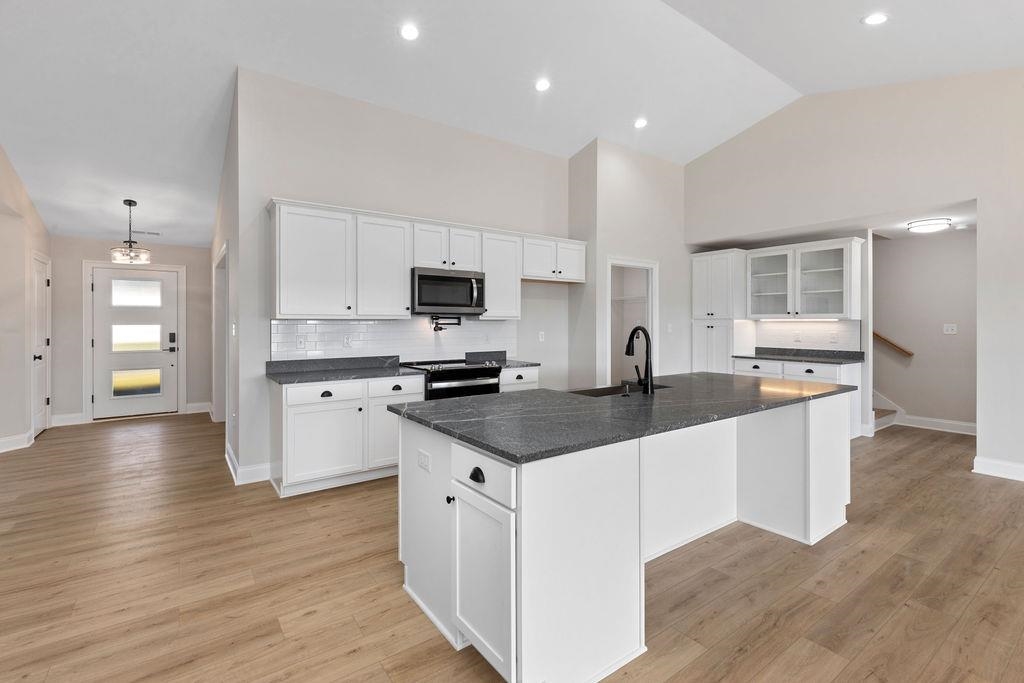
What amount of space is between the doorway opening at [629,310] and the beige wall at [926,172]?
126cm

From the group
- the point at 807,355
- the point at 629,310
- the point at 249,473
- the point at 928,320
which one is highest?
the point at 629,310

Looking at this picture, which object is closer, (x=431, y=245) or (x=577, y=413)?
(x=577, y=413)

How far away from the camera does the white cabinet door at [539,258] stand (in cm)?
503

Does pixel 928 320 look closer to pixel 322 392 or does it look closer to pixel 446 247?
pixel 446 247

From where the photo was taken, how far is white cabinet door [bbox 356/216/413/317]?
4.04 m

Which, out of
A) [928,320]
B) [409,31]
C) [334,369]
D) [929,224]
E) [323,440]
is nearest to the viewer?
[409,31]

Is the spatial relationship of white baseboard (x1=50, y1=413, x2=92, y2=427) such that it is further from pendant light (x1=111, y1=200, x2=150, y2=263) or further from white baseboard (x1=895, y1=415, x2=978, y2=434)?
white baseboard (x1=895, y1=415, x2=978, y2=434)

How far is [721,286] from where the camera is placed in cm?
613

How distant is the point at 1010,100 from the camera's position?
3936 millimetres

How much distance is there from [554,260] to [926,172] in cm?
342

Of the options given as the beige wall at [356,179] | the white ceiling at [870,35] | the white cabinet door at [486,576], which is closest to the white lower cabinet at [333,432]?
the beige wall at [356,179]

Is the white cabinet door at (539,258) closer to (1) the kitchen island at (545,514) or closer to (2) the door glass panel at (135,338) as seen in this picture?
(1) the kitchen island at (545,514)

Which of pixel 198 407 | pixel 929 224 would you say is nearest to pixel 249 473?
pixel 198 407

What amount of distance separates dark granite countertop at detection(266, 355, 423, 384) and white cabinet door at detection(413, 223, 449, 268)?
942 mm
